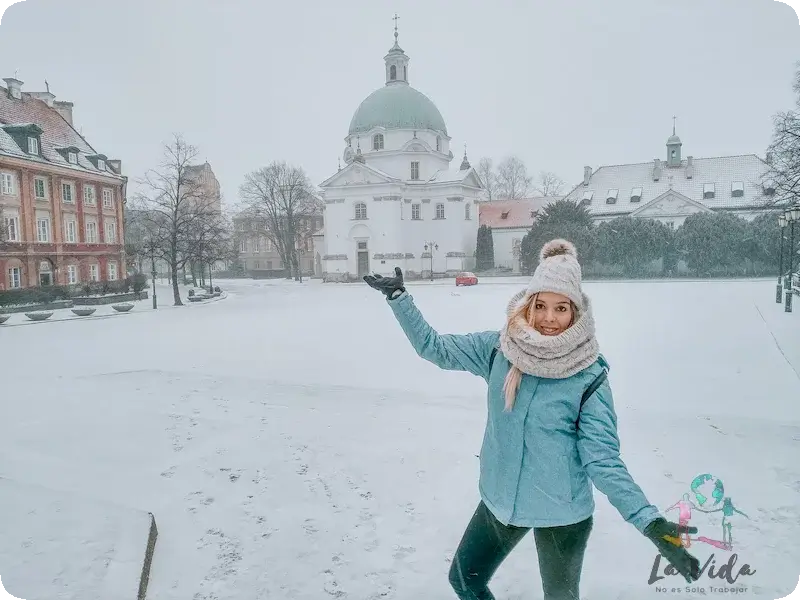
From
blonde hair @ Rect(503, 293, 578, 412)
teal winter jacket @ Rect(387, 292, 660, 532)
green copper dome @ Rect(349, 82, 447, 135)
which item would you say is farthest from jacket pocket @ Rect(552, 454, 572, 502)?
green copper dome @ Rect(349, 82, 447, 135)

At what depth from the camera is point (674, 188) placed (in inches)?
1940

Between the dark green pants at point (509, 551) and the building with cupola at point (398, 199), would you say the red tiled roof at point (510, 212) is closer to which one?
the building with cupola at point (398, 199)

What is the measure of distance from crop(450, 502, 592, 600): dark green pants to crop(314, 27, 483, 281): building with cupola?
47.7 metres

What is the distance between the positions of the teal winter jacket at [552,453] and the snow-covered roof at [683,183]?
50.8 meters

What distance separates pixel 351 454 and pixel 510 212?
171 feet

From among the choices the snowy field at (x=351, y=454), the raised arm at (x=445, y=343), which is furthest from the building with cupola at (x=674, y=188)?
the raised arm at (x=445, y=343)

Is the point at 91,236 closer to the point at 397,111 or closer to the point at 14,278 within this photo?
the point at 14,278

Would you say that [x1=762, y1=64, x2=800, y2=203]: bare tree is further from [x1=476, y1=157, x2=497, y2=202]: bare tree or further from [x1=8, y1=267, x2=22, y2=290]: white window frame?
[x1=476, y1=157, x2=497, y2=202]: bare tree

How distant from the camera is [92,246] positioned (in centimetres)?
3297

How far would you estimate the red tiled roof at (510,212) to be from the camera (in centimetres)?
5459

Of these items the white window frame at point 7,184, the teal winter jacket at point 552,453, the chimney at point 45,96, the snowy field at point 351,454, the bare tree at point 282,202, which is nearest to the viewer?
the teal winter jacket at point 552,453

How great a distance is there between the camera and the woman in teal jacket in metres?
2.24

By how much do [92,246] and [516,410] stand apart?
36.1 m

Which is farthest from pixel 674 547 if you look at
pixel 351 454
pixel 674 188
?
pixel 674 188
